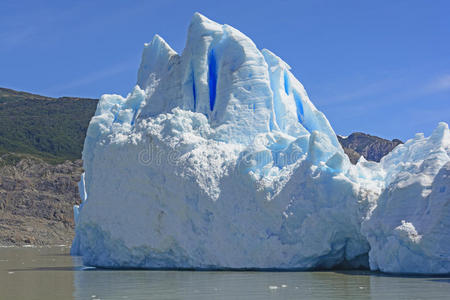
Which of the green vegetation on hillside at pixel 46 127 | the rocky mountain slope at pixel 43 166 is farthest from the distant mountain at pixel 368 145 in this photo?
the green vegetation on hillside at pixel 46 127

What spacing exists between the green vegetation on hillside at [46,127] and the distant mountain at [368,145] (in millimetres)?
33444

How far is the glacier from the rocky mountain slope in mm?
33806

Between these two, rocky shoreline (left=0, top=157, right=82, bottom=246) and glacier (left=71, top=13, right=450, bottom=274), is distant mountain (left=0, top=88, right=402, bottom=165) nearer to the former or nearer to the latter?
rocky shoreline (left=0, top=157, right=82, bottom=246)

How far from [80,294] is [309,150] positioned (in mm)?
7450

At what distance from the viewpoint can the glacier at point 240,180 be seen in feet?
55.7

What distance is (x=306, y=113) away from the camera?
2330cm

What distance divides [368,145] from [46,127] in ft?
153

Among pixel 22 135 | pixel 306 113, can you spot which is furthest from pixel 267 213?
pixel 22 135

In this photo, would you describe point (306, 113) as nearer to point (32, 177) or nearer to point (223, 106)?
point (223, 106)

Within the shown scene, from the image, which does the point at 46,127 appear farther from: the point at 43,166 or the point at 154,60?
the point at 154,60

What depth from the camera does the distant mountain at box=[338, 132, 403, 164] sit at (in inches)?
3056

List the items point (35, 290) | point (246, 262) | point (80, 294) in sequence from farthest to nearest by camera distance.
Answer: point (246, 262) → point (35, 290) → point (80, 294)

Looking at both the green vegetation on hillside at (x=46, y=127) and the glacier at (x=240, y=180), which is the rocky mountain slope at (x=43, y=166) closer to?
the green vegetation on hillside at (x=46, y=127)

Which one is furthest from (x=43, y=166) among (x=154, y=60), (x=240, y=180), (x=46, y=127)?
(x=240, y=180)
